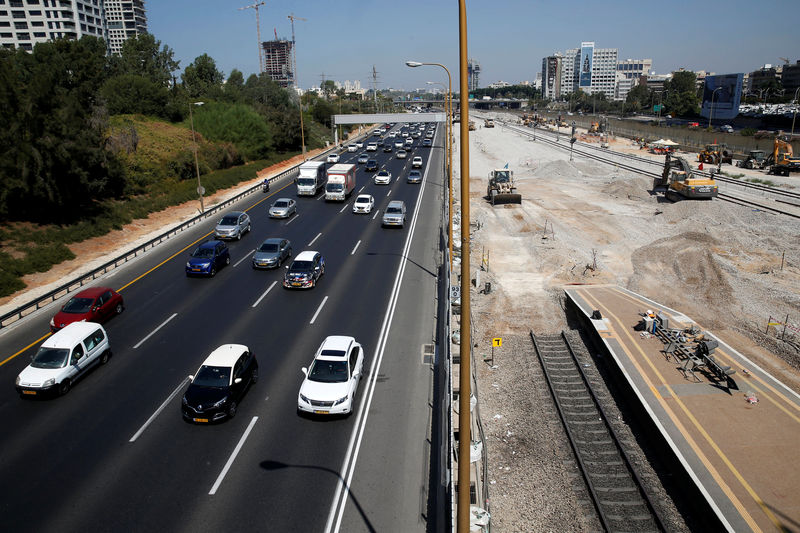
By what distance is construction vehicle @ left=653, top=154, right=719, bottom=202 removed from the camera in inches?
1913

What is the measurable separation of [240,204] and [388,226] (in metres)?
17.5

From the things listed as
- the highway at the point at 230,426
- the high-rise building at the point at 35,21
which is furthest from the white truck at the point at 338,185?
the high-rise building at the point at 35,21

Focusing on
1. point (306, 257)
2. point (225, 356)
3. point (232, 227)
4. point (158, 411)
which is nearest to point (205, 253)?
point (306, 257)

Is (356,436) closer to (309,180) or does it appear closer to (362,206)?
(362,206)

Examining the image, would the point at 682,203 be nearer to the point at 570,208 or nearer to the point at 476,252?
the point at 570,208

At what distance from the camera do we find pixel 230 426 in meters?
16.8

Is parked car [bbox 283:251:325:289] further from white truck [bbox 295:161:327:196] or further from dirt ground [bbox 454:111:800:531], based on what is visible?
white truck [bbox 295:161:327:196]

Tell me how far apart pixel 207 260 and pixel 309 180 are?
80.1ft

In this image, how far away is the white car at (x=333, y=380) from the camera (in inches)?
661

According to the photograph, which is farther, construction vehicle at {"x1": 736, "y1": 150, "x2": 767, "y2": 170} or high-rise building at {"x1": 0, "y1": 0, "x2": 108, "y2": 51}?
high-rise building at {"x1": 0, "y1": 0, "x2": 108, "y2": 51}

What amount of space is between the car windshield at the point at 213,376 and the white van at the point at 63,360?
510 centimetres

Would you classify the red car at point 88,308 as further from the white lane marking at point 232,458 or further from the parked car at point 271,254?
the white lane marking at point 232,458

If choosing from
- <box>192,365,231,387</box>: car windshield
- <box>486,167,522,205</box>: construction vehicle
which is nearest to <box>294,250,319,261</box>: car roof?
<box>192,365,231,387</box>: car windshield

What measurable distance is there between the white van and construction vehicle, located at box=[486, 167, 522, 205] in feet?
131
